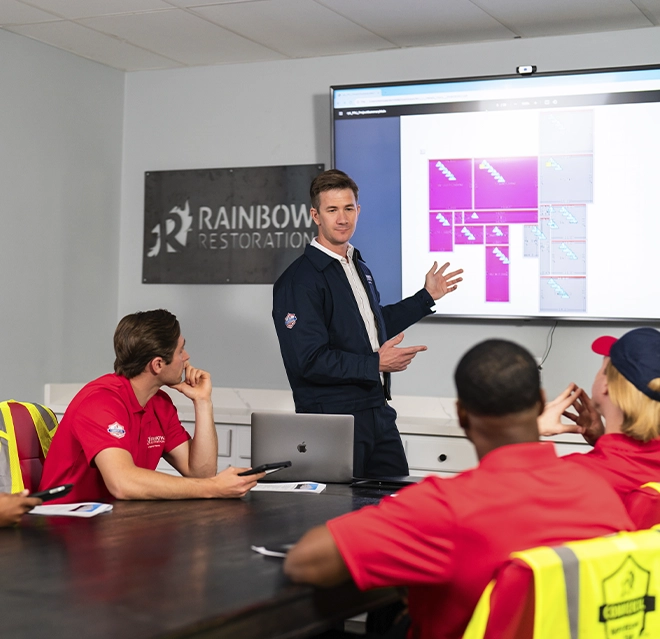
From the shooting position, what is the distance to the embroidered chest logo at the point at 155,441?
2.62 meters

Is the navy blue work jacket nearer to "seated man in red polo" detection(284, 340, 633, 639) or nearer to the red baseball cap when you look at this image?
the red baseball cap

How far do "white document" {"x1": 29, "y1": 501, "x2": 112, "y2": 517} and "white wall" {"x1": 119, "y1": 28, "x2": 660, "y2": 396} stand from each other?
2344 millimetres

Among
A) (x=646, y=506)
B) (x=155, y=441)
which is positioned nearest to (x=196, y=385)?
(x=155, y=441)

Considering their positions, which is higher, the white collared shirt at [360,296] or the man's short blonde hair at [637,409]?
the white collared shirt at [360,296]

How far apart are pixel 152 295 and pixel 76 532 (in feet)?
9.90

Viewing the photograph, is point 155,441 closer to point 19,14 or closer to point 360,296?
point 360,296

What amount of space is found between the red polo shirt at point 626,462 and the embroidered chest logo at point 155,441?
1291mm

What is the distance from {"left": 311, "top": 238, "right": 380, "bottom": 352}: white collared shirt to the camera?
10.9ft

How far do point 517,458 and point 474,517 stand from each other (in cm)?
13

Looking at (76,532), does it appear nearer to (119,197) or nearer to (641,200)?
(641,200)

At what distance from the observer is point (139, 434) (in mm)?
2576

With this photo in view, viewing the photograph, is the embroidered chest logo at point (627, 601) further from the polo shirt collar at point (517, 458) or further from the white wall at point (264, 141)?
the white wall at point (264, 141)

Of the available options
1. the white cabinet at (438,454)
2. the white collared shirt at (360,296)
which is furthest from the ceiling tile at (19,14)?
the white cabinet at (438,454)

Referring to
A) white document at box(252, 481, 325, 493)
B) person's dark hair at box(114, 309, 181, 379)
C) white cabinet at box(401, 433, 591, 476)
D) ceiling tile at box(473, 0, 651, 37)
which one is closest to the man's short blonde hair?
white document at box(252, 481, 325, 493)
